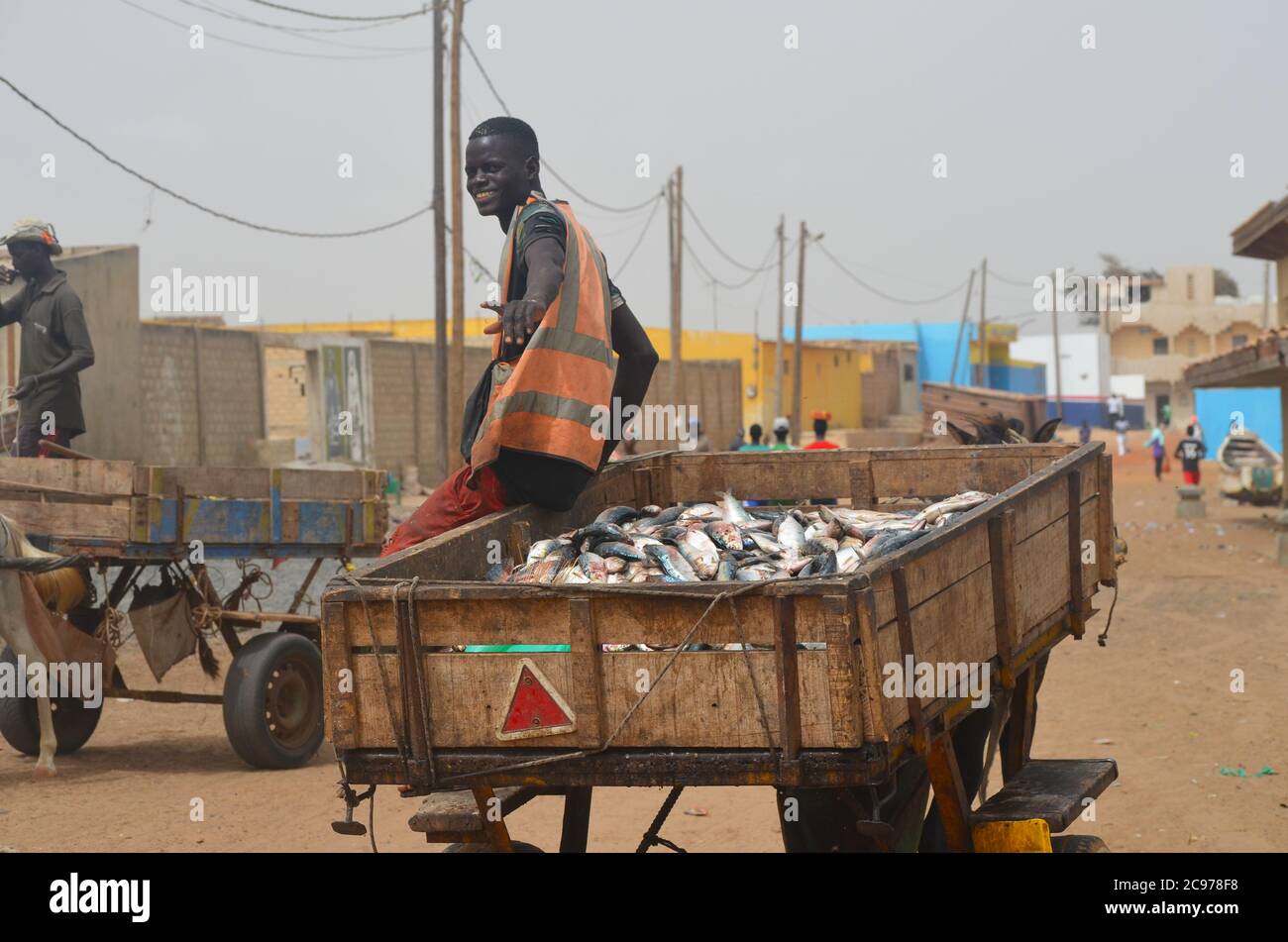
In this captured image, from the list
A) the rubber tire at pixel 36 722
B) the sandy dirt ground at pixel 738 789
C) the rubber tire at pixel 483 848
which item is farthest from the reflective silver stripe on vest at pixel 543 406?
the rubber tire at pixel 36 722

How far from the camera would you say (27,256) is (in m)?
8.45

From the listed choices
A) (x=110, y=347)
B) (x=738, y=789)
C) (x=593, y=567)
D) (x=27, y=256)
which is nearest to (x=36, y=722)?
(x=27, y=256)

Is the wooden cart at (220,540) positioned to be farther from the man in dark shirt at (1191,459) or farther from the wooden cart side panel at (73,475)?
the man in dark shirt at (1191,459)

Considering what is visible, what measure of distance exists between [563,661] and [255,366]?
2359 centimetres

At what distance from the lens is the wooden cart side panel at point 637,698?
134 inches

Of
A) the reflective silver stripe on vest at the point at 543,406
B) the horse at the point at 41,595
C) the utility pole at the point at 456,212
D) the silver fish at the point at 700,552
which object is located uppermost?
the utility pole at the point at 456,212

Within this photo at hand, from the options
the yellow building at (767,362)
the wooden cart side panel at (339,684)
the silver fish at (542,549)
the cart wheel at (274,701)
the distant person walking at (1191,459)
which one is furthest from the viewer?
the yellow building at (767,362)

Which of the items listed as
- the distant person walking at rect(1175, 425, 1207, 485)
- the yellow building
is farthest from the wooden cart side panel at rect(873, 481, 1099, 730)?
the yellow building

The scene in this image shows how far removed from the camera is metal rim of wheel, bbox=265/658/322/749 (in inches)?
337

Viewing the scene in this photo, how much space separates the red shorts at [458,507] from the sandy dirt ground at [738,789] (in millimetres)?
2329

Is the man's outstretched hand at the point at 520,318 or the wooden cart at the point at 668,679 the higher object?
the man's outstretched hand at the point at 520,318

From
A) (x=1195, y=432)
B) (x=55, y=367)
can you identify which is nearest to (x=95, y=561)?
(x=55, y=367)

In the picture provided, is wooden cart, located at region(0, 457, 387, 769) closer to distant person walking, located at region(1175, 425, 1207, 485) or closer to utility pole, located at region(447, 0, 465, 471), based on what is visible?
utility pole, located at region(447, 0, 465, 471)

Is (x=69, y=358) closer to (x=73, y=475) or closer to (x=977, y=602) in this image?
(x=73, y=475)
